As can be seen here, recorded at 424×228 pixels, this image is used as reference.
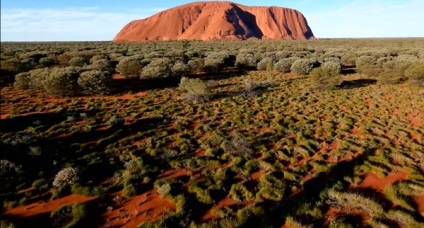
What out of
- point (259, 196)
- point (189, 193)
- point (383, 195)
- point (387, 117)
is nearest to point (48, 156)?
point (189, 193)

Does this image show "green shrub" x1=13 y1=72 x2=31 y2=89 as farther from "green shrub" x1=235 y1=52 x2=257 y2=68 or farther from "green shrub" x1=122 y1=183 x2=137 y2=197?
"green shrub" x1=235 y1=52 x2=257 y2=68

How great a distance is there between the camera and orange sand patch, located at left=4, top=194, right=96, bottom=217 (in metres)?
8.01

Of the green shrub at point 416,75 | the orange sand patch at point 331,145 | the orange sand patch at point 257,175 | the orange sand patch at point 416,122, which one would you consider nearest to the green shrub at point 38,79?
the orange sand patch at point 257,175

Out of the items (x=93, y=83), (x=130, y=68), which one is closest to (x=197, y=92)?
(x=93, y=83)

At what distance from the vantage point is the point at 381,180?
10125 mm

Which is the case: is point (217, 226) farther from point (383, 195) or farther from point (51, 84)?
point (51, 84)

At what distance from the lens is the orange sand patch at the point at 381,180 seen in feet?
31.9

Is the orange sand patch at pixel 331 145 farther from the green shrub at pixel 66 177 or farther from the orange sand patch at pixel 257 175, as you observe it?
the green shrub at pixel 66 177

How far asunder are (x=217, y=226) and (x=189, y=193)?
199 cm

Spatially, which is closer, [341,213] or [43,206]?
[341,213]

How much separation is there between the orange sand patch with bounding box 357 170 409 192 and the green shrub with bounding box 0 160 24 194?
1292 cm

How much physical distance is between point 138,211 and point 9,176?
536 cm

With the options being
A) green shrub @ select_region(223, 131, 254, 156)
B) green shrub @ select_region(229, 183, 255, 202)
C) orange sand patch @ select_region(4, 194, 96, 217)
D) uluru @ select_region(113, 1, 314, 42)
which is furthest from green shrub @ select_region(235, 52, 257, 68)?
uluru @ select_region(113, 1, 314, 42)

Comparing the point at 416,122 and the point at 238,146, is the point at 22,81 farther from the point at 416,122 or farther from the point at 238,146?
the point at 416,122
